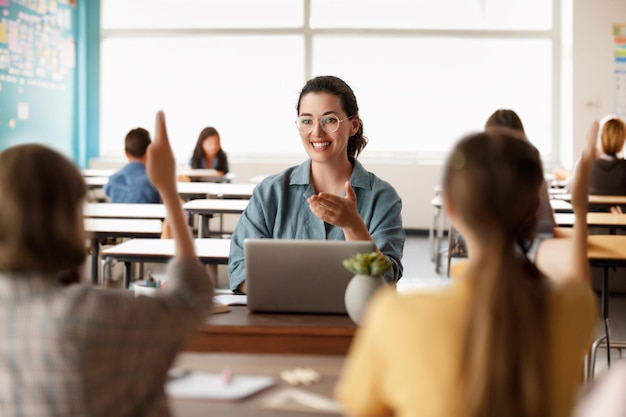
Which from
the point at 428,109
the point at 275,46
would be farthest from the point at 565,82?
the point at 275,46

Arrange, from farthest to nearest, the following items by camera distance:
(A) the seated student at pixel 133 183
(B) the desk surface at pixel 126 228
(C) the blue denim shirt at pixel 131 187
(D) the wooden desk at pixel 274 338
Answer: (C) the blue denim shirt at pixel 131 187
(A) the seated student at pixel 133 183
(B) the desk surface at pixel 126 228
(D) the wooden desk at pixel 274 338

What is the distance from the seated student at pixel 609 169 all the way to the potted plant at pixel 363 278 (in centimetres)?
454

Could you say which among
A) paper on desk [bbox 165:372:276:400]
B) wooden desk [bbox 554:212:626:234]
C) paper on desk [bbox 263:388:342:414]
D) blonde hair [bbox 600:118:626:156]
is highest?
blonde hair [bbox 600:118:626:156]

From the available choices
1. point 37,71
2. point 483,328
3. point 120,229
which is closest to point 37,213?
point 483,328

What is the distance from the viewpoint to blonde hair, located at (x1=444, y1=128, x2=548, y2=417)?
43.9 inches

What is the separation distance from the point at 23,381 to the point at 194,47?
344 inches

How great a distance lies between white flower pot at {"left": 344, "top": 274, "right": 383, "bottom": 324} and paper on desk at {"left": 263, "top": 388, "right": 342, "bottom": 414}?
1.52ft

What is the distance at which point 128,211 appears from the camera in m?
5.23

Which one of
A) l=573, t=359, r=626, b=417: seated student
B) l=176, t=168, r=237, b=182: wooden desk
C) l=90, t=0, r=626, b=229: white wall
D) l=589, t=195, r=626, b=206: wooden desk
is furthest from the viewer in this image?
l=90, t=0, r=626, b=229: white wall

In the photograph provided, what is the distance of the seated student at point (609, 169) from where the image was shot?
6176mm

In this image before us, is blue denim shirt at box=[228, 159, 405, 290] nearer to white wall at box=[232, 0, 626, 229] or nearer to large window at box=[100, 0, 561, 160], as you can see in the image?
white wall at box=[232, 0, 626, 229]

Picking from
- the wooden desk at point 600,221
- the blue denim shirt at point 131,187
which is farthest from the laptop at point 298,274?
the blue denim shirt at point 131,187

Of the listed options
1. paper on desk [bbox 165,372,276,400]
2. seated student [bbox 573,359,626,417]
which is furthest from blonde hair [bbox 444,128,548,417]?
paper on desk [bbox 165,372,276,400]

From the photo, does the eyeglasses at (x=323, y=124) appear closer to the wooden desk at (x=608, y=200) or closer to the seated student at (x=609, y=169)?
the wooden desk at (x=608, y=200)
